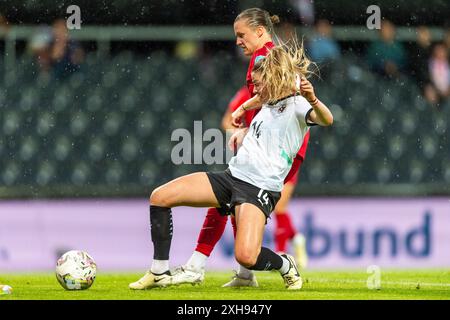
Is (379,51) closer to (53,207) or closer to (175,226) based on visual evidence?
(175,226)

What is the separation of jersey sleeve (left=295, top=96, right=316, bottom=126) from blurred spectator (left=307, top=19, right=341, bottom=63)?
4.00 meters

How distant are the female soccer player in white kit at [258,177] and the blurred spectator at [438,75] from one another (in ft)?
14.1

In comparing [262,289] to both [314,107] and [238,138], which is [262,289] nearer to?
[238,138]

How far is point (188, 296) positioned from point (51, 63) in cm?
460

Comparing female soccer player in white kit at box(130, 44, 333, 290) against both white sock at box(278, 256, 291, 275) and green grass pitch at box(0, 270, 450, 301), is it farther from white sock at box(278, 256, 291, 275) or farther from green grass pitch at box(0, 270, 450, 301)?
green grass pitch at box(0, 270, 450, 301)

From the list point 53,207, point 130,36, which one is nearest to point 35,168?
point 53,207

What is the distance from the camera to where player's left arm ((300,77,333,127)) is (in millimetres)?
5484

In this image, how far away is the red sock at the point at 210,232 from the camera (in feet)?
20.7

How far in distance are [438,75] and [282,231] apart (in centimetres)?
278

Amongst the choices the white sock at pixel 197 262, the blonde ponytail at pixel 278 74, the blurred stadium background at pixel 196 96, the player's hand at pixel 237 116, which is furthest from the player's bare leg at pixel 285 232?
the blonde ponytail at pixel 278 74

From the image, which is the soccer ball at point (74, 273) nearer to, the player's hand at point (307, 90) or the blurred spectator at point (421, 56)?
the player's hand at point (307, 90)

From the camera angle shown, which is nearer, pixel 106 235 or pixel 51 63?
pixel 106 235

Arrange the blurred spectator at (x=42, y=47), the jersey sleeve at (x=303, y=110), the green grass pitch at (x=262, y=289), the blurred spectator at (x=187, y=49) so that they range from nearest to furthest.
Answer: the green grass pitch at (x=262, y=289) < the jersey sleeve at (x=303, y=110) < the blurred spectator at (x=42, y=47) < the blurred spectator at (x=187, y=49)

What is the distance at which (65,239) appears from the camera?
8508mm
